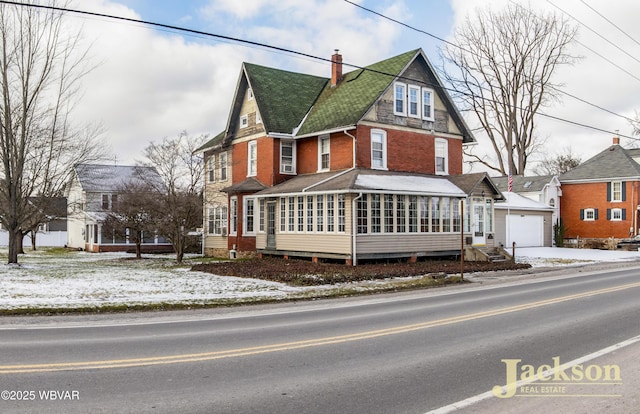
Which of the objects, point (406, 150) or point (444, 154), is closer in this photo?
point (406, 150)

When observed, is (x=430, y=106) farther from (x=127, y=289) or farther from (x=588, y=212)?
(x=588, y=212)

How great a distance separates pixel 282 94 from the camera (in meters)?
32.0

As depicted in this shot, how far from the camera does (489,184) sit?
29078 millimetres

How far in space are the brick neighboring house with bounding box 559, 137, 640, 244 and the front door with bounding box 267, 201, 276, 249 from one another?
104 feet

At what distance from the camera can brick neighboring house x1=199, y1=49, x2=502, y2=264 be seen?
24703mm

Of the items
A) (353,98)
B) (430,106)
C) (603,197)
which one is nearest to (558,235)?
(603,197)

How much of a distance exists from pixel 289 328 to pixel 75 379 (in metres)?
4.13

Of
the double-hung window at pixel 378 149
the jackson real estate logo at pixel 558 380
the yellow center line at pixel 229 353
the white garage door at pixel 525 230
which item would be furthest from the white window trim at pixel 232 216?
the jackson real estate logo at pixel 558 380

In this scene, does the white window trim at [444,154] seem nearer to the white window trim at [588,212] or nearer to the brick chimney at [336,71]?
the brick chimney at [336,71]

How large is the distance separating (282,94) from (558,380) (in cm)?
2758

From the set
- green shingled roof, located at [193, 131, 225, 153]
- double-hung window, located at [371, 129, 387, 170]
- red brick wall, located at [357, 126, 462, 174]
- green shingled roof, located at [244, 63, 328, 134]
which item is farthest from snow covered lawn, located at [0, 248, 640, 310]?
green shingled roof, located at [193, 131, 225, 153]

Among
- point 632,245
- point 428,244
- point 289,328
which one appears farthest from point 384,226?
point 632,245

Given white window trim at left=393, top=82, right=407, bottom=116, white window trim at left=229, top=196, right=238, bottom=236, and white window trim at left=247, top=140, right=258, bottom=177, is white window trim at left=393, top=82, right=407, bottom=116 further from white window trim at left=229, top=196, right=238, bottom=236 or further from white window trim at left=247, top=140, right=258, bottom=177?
white window trim at left=229, top=196, right=238, bottom=236

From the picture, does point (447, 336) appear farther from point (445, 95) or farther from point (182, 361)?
point (445, 95)
